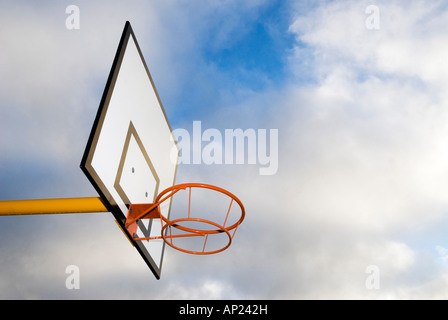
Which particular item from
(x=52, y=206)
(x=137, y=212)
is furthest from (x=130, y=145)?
(x=52, y=206)

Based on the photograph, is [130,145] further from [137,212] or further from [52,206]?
[52,206]

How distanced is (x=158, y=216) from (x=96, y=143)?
1.15 meters

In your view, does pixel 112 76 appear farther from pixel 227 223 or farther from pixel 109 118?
pixel 227 223

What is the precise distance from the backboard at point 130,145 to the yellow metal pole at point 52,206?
0.19 metres

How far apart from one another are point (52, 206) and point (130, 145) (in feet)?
3.32

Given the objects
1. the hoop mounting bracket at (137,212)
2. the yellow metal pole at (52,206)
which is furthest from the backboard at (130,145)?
the yellow metal pole at (52,206)

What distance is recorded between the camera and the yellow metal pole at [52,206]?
3598 mm

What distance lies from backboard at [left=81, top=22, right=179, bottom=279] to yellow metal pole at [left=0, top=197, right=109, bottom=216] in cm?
19

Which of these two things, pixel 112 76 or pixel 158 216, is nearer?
pixel 112 76

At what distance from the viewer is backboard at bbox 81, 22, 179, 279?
3.34 metres

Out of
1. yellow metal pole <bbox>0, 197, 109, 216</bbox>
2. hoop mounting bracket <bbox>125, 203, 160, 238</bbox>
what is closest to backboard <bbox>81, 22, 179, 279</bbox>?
hoop mounting bracket <bbox>125, 203, 160, 238</bbox>
